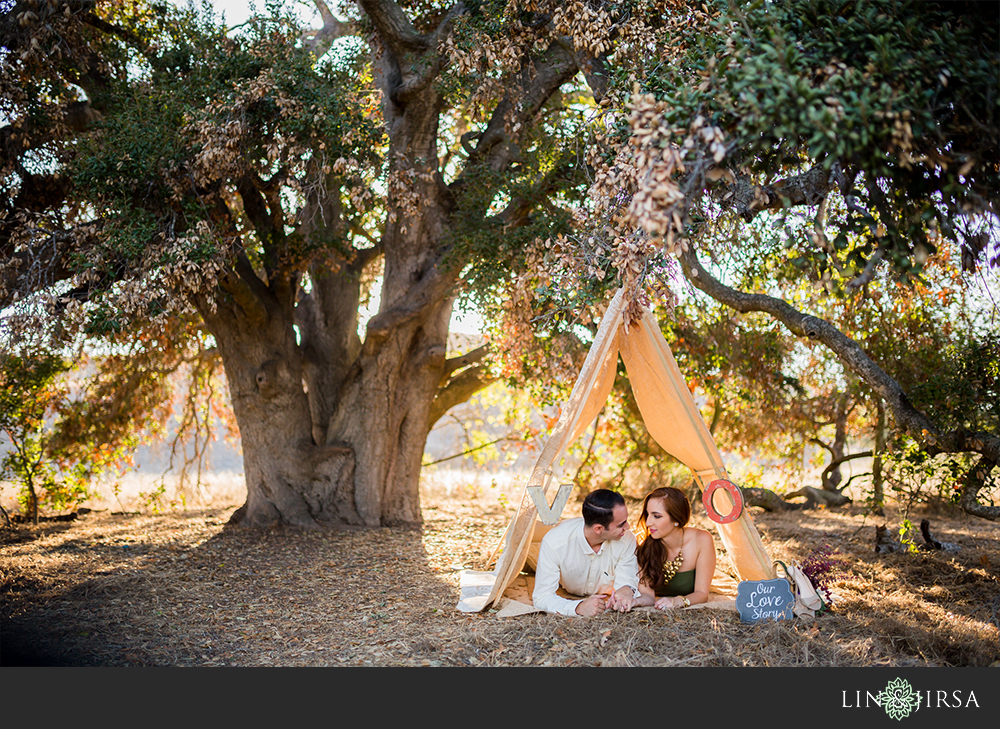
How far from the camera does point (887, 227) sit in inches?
121

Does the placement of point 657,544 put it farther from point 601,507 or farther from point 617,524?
point 601,507

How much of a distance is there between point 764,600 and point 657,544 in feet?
2.48

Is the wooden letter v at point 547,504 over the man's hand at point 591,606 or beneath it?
over

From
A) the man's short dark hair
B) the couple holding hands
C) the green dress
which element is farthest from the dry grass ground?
the man's short dark hair

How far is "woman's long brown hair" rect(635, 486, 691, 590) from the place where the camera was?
4504 millimetres

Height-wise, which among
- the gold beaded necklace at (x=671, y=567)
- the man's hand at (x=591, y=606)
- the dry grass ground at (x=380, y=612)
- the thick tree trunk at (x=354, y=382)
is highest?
the thick tree trunk at (x=354, y=382)

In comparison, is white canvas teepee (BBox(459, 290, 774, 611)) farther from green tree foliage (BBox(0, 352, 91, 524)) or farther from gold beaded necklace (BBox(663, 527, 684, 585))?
green tree foliage (BBox(0, 352, 91, 524))

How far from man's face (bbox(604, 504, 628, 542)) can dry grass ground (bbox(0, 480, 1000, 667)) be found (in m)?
0.48

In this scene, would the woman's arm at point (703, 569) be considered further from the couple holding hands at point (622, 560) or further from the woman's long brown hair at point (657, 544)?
the woman's long brown hair at point (657, 544)

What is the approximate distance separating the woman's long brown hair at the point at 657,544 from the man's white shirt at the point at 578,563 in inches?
6.8

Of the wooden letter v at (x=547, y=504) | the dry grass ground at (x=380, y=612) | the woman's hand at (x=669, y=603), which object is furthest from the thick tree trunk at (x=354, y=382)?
the woman's hand at (x=669, y=603)

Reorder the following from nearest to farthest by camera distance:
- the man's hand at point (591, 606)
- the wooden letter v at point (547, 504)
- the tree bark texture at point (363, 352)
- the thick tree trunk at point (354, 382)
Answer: the man's hand at point (591, 606) < the wooden letter v at point (547, 504) < the tree bark texture at point (363, 352) < the thick tree trunk at point (354, 382)

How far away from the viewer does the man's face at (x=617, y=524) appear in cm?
427

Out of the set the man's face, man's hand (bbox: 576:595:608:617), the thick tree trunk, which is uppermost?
the thick tree trunk
